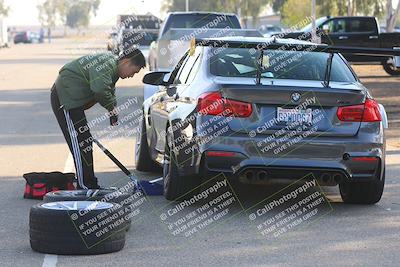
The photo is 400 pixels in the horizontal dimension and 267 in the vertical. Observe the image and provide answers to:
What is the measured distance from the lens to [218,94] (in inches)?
339

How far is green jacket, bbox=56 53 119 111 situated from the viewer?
9055 millimetres

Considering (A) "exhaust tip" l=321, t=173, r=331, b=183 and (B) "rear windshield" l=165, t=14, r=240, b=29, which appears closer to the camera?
(A) "exhaust tip" l=321, t=173, r=331, b=183

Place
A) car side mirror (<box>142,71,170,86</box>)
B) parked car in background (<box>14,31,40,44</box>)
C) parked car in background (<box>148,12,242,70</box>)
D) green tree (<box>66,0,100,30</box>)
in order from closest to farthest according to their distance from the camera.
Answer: car side mirror (<box>142,71,170,86</box>)
parked car in background (<box>148,12,242,70</box>)
parked car in background (<box>14,31,40,44</box>)
green tree (<box>66,0,100,30</box>)

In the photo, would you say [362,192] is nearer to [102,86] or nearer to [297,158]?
[297,158]

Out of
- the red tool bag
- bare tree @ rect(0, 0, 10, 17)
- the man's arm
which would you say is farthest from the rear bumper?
bare tree @ rect(0, 0, 10, 17)

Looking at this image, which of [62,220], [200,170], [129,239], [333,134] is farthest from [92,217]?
[333,134]

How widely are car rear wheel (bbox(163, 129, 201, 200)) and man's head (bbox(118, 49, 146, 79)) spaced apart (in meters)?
0.77

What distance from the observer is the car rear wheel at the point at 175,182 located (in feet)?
29.3

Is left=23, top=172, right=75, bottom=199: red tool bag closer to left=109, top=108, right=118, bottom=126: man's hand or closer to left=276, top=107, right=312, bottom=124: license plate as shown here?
left=109, top=108, right=118, bottom=126: man's hand

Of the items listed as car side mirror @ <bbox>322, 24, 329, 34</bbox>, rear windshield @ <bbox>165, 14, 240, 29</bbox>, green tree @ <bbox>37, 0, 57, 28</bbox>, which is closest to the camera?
rear windshield @ <bbox>165, 14, 240, 29</bbox>

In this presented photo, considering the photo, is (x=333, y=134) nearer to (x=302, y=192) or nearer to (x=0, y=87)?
(x=302, y=192)

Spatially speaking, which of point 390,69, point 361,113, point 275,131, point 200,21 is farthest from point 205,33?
point 390,69

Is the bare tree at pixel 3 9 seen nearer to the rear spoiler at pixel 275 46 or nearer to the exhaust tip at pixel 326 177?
the rear spoiler at pixel 275 46

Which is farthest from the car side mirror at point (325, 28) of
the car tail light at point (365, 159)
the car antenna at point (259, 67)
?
the car tail light at point (365, 159)
